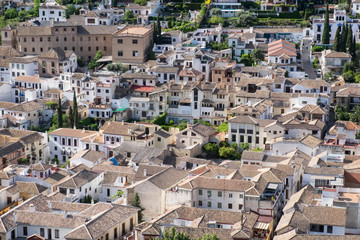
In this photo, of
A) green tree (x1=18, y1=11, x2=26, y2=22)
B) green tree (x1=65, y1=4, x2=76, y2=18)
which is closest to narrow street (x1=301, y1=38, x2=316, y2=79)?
green tree (x1=65, y1=4, x2=76, y2=18)

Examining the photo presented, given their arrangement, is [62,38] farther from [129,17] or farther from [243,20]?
[243,20]

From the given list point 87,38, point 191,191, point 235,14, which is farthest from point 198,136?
point 235,14

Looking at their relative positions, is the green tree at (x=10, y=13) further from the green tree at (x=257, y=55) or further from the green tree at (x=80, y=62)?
the green tree at (x=257, y=55)

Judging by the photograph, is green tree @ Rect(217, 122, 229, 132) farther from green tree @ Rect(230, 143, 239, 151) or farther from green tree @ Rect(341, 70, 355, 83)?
green tree @ Rect(341, 70, 355, 83)

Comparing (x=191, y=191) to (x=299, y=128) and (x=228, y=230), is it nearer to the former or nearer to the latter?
(x=228, y=230)

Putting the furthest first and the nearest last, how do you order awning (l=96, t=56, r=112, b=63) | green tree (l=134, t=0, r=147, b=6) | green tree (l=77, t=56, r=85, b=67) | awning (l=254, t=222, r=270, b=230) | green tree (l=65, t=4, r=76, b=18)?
green tree (l=134, t=0, r=147, b=6)
green tree (l=65, t=4, r=76, b=18)
green tree (l=77, t=56, r=85, b=67)
awning (l=96, t=56, r=112, b=63)
awning (l=254, t=222, r=270, b=230)

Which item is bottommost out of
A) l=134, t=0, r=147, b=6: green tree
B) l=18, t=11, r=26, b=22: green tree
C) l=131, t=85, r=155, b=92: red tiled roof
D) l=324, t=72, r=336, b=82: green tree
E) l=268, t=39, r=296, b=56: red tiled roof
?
l=131, t=85, r=155, b=92: red tiled roof

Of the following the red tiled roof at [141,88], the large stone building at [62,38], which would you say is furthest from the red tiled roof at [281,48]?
the large stone building at [62,38]

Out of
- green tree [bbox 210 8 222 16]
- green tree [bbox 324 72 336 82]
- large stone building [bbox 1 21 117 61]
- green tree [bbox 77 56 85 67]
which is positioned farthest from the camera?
green tree [bbox 210 8 222 16]
